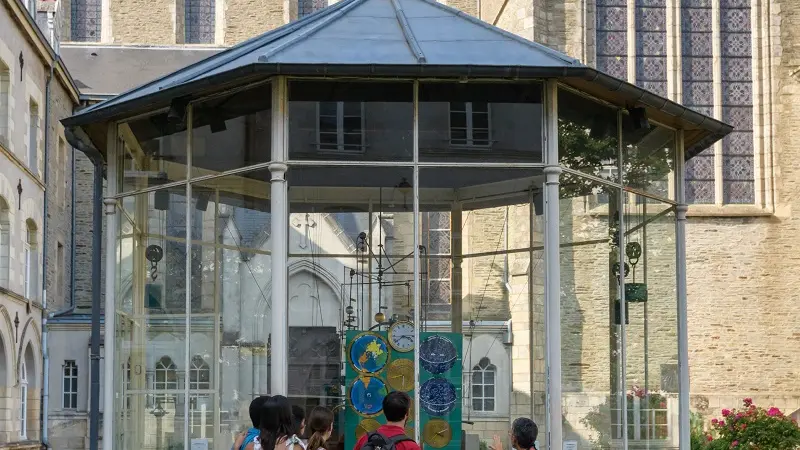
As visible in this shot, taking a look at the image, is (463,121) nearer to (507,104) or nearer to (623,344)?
(507,104)

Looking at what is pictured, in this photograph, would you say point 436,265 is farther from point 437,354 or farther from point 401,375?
point 401,375

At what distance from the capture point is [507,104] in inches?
492

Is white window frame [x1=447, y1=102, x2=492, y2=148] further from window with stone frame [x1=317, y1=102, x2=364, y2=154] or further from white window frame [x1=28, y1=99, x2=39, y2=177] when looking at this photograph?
white window frame [x1=28, y1=99, x2=39, y2=177]

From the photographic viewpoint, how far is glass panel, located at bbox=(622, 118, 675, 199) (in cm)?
1341

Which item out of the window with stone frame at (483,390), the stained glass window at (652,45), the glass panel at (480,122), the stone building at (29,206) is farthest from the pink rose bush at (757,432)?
the stone building at (29,206)

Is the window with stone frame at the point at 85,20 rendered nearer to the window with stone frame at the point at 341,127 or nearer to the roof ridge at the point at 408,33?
the roof ridge at the point at 408,33

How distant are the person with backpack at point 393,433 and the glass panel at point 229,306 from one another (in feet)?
13.4

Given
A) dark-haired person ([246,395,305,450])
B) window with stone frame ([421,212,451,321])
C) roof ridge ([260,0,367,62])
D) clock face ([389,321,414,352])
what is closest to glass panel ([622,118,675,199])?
window with stone frame ([421,212,451,321])

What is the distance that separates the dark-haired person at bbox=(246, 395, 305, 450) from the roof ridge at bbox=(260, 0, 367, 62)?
430cm

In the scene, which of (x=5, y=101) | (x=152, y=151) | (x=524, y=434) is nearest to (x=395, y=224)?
(x=152, y=151)

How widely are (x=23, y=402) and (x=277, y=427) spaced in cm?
2557

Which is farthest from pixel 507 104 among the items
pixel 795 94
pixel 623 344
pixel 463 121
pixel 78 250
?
pixel 78 250

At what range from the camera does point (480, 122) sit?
12555mm

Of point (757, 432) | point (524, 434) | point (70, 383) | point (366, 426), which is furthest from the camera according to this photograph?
point (70, 383)
